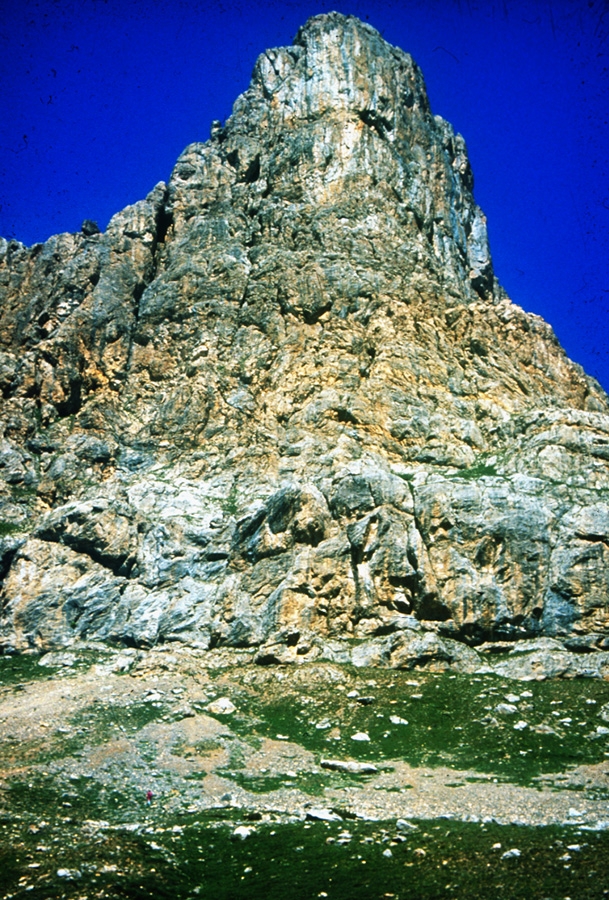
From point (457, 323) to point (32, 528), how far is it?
45.8m

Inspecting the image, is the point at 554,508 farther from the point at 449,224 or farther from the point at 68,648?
the point at 449,224

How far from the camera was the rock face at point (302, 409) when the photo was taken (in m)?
51.0

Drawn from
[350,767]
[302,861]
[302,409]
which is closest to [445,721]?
[350,767]

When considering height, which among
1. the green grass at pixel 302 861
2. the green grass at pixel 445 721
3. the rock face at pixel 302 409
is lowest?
the green grass at pixel 302 861

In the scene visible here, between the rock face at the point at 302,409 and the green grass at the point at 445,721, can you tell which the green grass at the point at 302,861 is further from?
the rock face at the point at 302,409

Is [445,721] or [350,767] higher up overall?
[445,721]

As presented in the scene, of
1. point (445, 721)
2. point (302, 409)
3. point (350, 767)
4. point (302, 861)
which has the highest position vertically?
point (302, 409)

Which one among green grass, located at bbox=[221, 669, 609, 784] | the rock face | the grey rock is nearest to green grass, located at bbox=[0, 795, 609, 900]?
the grey rock

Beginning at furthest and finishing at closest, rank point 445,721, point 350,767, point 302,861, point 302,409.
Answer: point 302,409 < point 445,721 < point 350,767 < point 302,861

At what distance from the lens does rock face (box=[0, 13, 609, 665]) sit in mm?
51000

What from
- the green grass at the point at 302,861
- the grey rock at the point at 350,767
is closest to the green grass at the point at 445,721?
the grey rock at the point at 350,767

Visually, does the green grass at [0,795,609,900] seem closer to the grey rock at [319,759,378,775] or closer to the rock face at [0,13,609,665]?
the grey rock at [319,759,378,775]

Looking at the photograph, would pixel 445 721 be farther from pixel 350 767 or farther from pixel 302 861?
pixel 302 861

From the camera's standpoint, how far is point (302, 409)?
2601 inches
